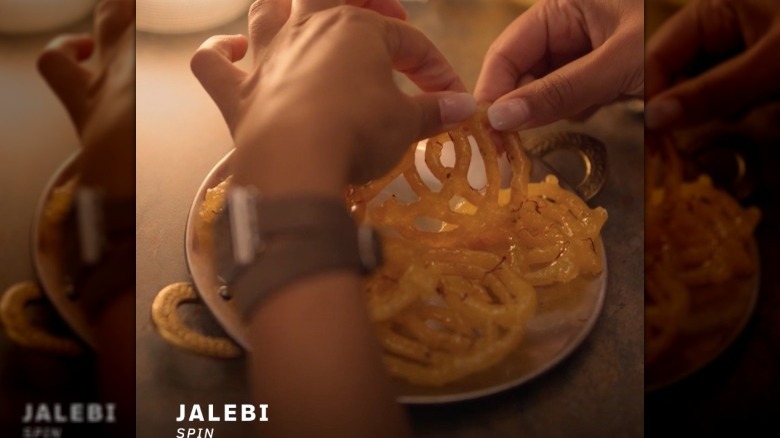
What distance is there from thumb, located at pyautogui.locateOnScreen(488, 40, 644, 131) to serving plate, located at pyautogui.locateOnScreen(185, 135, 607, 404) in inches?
2.4

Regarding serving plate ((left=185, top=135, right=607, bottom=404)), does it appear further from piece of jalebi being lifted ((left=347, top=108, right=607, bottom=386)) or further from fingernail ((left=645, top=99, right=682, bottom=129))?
fingernail ((left=645, top=99, right=682, bottom=129))

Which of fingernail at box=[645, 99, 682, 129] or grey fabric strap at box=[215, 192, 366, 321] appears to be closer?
grey fabric strap at box=[215, 192, 366, 321]

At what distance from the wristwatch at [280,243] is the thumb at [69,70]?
153 millimetres

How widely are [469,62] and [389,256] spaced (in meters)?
0.18

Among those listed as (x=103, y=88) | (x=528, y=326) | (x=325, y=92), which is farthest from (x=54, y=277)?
(x=528, y=326)

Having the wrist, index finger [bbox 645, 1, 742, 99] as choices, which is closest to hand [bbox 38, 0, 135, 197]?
the wrist

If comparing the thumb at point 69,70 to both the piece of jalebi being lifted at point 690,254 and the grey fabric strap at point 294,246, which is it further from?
the piece of jalebi being lifted at point 690,254

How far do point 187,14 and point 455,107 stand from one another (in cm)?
23

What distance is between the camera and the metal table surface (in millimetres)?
622

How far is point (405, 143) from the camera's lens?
628 mm

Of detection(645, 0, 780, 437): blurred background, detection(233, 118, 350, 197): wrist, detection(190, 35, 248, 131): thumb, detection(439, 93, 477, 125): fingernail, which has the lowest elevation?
detection(645, 0, 780, 437): blurred background

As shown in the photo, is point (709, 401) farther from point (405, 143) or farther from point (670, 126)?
point (405, 143)

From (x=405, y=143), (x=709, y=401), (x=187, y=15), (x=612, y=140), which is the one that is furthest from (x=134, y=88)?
(x=709, y=401)

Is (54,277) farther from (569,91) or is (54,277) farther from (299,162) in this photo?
(569,91)
